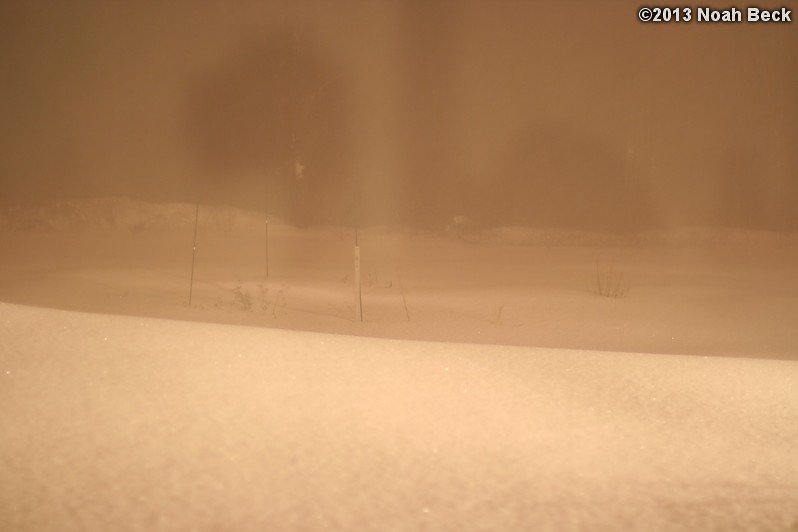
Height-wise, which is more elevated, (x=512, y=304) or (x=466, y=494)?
(x=466, y=494)

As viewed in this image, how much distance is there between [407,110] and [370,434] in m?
16.0

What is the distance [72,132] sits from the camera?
1883cm

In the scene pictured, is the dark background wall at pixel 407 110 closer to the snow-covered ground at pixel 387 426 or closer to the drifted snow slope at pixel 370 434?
the snow-covered ground at pixel 387 426

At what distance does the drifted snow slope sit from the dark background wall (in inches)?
545

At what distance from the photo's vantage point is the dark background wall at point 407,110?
18.0 meters

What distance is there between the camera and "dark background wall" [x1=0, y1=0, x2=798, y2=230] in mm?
17969

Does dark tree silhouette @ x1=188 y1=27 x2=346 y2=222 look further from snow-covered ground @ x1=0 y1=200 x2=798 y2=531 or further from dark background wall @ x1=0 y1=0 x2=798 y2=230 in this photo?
snow-covered ground @ x1=0 y1=200 x2=798 y2=531

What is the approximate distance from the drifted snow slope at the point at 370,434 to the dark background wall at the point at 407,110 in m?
13.8

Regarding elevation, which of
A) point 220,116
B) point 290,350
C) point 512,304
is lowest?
point 512,304

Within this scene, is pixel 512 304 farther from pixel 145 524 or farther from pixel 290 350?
pixel 145 524

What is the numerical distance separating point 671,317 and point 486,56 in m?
11.4

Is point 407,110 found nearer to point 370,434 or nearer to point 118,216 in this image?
point 118,216

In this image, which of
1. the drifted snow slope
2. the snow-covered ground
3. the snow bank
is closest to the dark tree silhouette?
the snow bank

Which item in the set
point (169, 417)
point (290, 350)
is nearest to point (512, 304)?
point (290, 350)
